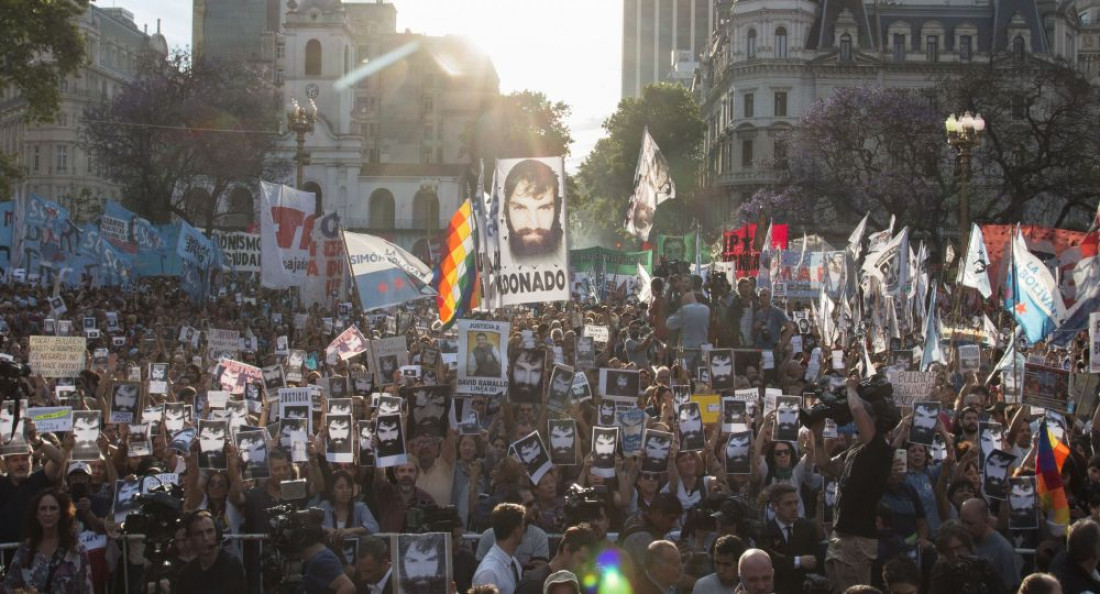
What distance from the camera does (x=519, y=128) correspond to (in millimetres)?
85375

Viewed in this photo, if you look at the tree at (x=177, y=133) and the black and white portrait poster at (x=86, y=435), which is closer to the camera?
the black and white portrait poster at (x=86, y=435)

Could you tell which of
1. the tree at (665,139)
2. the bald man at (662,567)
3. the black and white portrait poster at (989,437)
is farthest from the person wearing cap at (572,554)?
the tree at (665,139)

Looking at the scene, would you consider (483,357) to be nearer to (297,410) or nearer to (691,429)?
(297,410)

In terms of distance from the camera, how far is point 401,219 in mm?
84312

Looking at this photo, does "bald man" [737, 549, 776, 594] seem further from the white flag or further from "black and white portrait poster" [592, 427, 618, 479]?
A: the white flag

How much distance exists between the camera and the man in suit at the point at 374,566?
7.66 m

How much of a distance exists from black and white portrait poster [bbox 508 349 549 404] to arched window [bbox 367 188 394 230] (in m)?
73.1

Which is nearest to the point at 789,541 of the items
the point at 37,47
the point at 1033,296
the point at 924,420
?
the point at 924,420

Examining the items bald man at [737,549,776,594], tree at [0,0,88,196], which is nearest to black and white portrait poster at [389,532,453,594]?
bald man at [737,549,776,594]

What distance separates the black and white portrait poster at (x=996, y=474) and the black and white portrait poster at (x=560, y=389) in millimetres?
3780

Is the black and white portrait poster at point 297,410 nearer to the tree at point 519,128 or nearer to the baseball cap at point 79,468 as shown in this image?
the baseball cap at point 79,468

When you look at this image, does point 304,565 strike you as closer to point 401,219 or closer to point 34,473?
point 34,473

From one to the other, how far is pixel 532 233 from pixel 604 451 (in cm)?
553

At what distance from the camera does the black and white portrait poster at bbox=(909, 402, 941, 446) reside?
34.7ft
